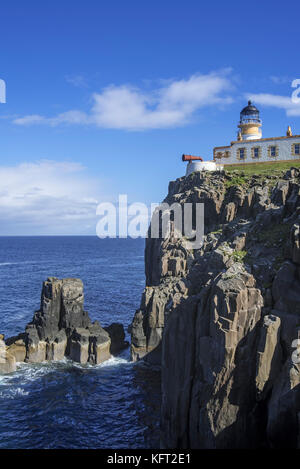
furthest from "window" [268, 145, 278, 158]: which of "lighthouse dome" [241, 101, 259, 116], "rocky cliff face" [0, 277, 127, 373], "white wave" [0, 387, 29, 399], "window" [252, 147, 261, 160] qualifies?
"white wave" [0, 387, 29, 399]

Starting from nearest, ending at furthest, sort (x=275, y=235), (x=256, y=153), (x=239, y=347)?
1. (x=239, y=347)
2. (x=275, y=235)
3. (x=256, y=153)

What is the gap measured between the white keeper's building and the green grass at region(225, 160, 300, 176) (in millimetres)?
1014

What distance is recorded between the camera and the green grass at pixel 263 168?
66.7 m

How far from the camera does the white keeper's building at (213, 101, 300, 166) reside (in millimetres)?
72500

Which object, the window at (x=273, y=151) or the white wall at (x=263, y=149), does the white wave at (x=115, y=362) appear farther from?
the window at (x=273, y=151)

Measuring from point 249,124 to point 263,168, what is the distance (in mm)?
13422

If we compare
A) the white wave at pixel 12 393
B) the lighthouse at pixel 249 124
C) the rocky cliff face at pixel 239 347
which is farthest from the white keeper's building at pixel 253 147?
the white wave at pixel 12 393

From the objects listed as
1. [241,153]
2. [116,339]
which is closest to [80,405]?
[116,339]

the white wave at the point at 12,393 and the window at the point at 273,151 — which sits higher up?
the window at the point at 273,151

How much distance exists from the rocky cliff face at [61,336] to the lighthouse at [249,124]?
4965 cm

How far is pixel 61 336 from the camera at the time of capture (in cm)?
4953

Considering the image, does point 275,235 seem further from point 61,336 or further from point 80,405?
point 61,336
